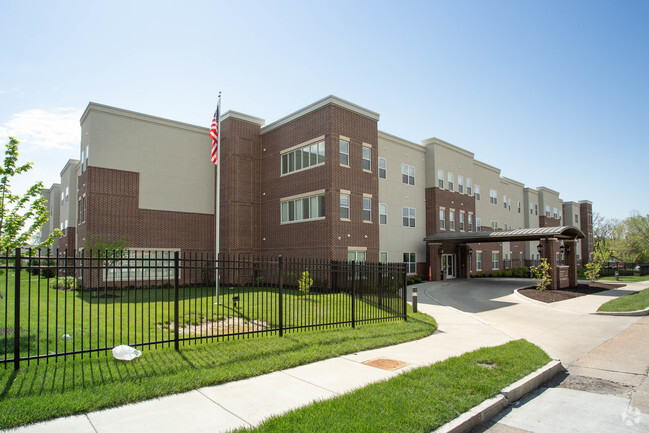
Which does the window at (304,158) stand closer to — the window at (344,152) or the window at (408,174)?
the window at (344,152)

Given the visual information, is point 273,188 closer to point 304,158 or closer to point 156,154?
point 304,158

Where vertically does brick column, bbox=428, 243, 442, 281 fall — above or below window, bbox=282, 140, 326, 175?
below

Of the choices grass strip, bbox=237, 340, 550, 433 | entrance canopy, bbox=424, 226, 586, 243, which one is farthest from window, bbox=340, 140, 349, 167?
grass strip, bbox=237, 340, 550, 433


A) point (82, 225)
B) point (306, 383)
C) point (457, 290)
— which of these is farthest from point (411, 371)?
point (82, 225)

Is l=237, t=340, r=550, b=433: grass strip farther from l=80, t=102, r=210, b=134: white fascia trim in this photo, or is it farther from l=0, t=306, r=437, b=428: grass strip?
l=80, t=102, r=210, b=134: white fascia trim

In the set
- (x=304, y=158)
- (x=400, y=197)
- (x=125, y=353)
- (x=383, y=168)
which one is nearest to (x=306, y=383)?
(x=125, y=353)

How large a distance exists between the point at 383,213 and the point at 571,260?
13.1 m


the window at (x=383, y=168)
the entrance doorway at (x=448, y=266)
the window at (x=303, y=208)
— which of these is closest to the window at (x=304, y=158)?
the window at (x=303, y=208)

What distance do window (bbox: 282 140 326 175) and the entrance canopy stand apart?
506 inches

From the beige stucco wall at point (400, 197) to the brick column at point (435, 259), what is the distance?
524mm

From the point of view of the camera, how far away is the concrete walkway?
501 centimetres

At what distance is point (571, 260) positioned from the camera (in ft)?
94.2

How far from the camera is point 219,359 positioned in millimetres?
7656

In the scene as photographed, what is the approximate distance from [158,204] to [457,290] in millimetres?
19731
